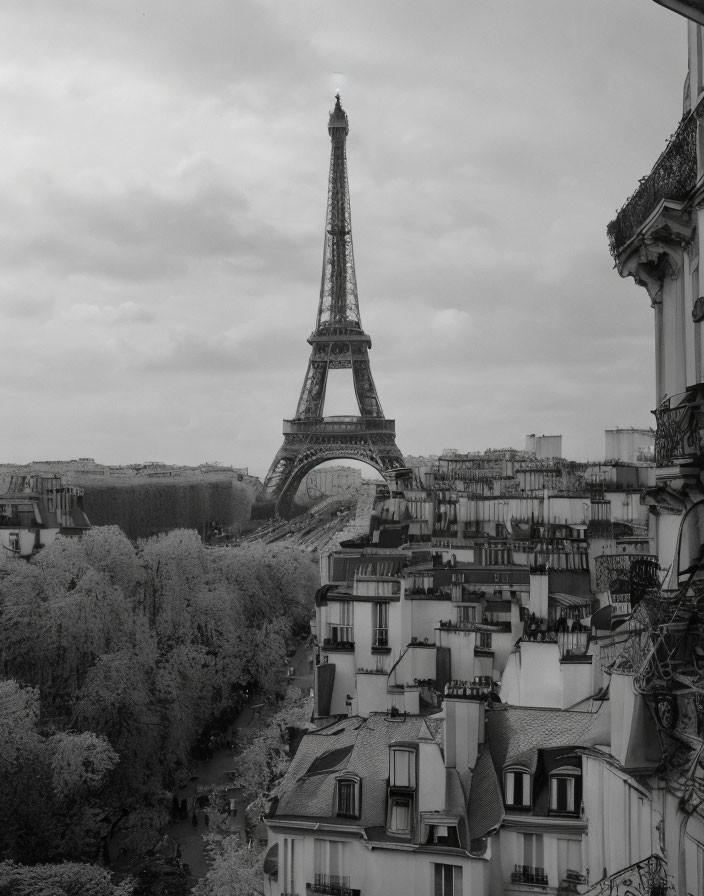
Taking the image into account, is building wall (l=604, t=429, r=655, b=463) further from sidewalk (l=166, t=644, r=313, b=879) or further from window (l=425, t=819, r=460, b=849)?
window (l=425, t=819, r=460, b=849)

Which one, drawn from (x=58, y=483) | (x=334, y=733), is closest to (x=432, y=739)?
(x=334, y=733)

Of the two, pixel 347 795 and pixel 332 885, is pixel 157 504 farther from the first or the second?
pixel 332 885

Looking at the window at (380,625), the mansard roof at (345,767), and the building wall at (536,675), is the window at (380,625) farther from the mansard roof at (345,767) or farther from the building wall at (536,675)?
the mansard roof at (345,767)

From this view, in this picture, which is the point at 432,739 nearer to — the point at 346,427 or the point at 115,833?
the point at 115,833

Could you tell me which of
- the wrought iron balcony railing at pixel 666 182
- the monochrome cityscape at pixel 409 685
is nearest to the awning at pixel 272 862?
the monochrome cityscape at pixel 409 685

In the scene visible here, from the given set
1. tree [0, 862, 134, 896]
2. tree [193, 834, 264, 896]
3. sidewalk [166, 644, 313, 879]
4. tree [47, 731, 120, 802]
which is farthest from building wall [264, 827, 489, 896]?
sidewalk [166, 644, 313, 879]

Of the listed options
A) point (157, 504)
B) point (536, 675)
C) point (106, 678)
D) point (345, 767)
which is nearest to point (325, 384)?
point (157, 504)
